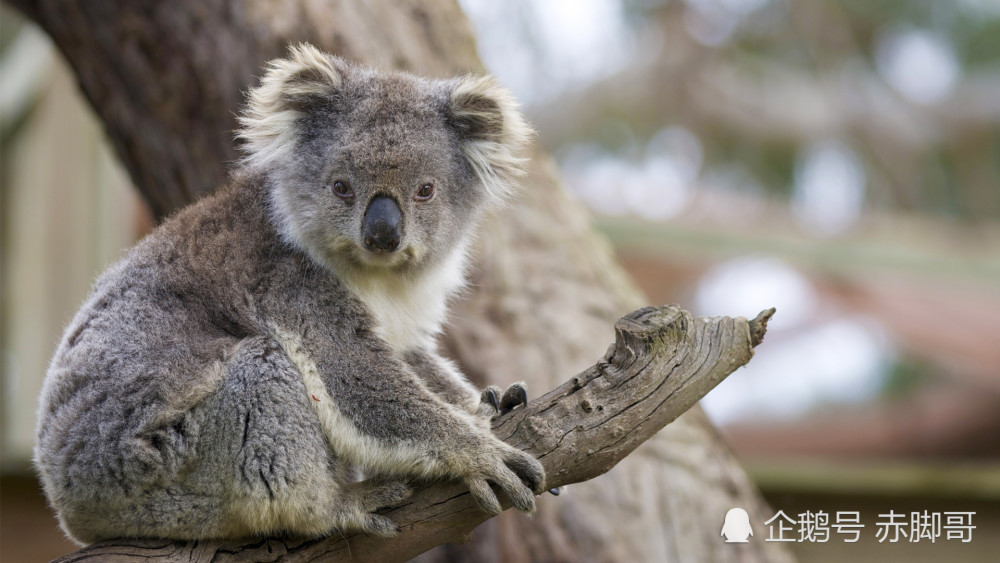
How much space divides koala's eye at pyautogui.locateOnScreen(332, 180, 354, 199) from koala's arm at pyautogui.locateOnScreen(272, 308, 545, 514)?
473mm

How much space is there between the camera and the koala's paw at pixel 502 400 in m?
3.40

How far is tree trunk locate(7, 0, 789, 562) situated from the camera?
496cm

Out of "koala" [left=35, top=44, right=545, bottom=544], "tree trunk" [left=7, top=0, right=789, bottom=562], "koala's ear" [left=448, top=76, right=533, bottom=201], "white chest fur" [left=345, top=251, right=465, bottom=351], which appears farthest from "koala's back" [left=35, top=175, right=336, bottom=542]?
"tree trunk" [left=7, top=0, right=789, bottom=562]

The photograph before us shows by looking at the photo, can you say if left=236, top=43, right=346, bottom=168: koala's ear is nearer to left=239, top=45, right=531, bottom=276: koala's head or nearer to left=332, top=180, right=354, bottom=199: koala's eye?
left=239, top=45, right=531, bottom=276: koala's head

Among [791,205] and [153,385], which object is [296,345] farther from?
[791,205]

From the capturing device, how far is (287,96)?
11.9 ft

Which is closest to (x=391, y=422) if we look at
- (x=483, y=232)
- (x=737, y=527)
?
(x=483, y=232)

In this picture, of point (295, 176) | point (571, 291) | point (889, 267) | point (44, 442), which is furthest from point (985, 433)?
point (44, 442)

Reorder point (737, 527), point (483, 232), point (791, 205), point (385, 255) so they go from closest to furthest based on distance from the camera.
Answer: point (385, 255), point (737, 527), point (483, 232), point (791, 205)

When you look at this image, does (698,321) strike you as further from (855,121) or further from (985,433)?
(855,121)

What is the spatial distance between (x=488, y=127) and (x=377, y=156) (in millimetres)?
597

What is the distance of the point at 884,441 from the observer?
9.83 metres

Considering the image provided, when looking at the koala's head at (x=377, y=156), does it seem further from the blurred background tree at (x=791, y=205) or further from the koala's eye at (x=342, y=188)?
the blurred background tree at (x=791, y=205)

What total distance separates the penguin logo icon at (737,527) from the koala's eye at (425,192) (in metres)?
2.70
